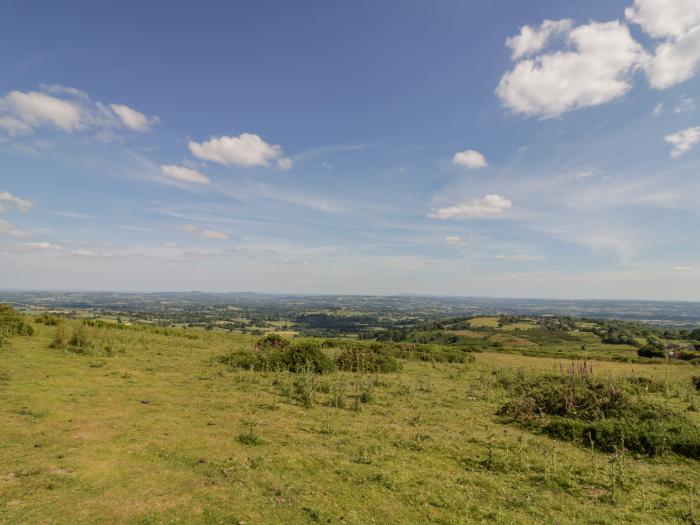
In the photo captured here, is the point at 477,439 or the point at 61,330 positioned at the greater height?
the point at 61,330

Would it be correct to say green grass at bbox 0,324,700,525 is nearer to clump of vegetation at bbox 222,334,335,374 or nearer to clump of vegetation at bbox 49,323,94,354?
clump of vegetation at bbox 49,323,94,354

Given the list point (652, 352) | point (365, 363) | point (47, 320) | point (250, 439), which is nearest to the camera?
point (250, 439)

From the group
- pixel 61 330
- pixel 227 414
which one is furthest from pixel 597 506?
pixel 61 330

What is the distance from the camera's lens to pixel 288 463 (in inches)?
414

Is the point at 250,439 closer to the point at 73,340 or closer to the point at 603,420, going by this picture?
the point at 603,420

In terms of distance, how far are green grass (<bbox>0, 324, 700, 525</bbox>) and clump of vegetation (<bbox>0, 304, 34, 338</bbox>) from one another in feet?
42.0

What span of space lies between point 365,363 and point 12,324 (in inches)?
1189

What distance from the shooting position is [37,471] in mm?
8781

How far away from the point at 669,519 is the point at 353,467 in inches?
305

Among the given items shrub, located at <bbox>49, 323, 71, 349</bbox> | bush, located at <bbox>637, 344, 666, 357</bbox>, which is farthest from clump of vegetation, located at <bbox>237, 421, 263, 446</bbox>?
bush, located at <bbox>637, 344, 666, 357</bbox>

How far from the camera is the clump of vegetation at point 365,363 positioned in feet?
98.8

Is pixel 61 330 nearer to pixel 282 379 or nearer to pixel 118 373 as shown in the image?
pixel 118 373

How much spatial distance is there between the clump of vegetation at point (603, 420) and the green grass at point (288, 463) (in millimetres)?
776

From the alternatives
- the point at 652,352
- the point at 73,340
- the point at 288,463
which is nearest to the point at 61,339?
the point at 73,340
